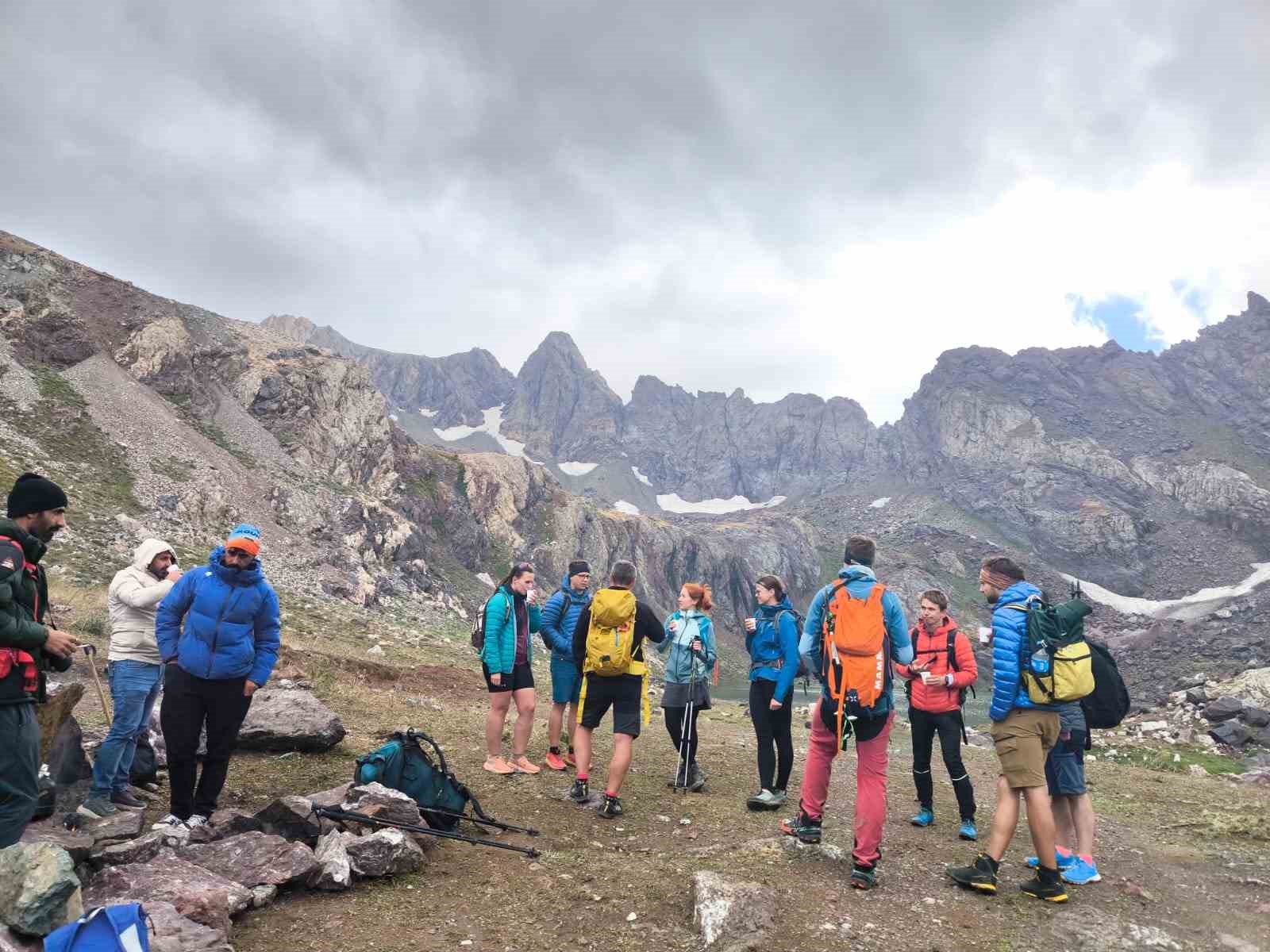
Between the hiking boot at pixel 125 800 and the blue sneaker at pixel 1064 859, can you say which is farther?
the blue sneaker at pixel 1064 859

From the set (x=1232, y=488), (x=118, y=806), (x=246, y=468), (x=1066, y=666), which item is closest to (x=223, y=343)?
(x=246, y=468)

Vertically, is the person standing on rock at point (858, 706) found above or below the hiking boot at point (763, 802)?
above

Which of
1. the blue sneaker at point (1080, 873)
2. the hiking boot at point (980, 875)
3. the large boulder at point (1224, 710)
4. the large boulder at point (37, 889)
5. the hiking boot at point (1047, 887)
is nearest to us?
the large boulder at point (37, 889)

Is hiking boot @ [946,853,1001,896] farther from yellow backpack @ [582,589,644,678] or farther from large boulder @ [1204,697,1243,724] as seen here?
large boulder @ [1204,697,1243,724]

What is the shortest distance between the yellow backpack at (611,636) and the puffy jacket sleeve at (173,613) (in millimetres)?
4069

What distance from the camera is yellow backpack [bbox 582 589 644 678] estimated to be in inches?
305

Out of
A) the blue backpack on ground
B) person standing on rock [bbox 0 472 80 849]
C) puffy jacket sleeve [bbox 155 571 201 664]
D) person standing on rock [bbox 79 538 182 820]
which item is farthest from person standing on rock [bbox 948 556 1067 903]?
person standing on rock [bbox 79 538 182 820]

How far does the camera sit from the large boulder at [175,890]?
4230mm

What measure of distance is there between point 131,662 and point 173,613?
1135mm

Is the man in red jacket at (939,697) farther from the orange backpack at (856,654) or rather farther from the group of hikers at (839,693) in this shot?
the orange backpack at (856,654)

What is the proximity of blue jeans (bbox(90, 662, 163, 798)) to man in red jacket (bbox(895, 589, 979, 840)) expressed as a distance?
8311mm

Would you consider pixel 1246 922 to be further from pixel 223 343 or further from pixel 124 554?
pixel 223 343

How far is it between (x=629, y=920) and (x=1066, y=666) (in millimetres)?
4420

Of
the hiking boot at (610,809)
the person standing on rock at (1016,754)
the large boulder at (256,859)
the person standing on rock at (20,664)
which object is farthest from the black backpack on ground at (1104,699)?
the person standing on rock at (20,664)
